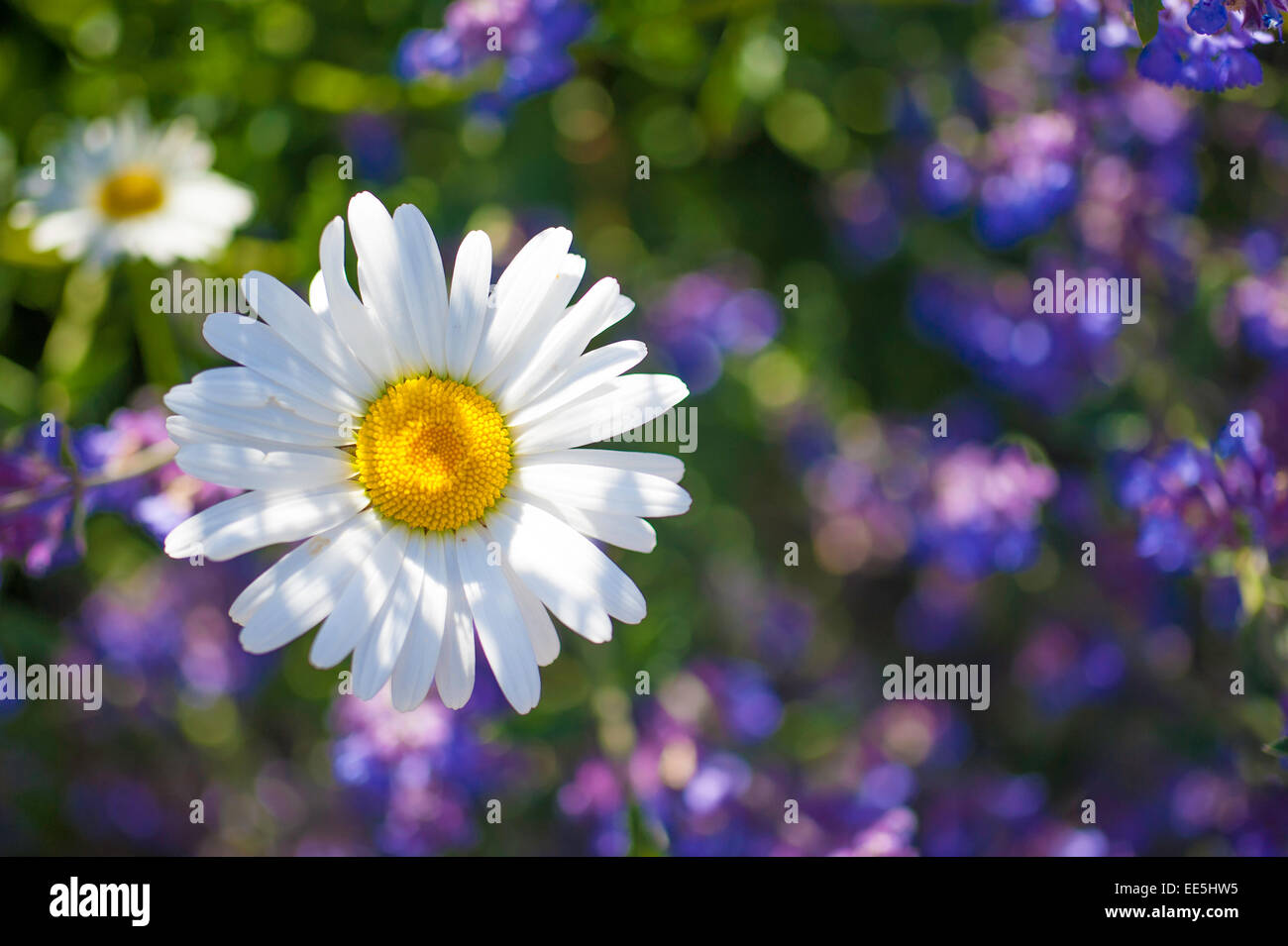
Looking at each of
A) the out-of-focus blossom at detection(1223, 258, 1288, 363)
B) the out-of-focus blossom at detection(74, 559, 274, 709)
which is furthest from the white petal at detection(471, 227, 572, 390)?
the out-of-focus blossom at detection(1223, 258, 1288, 363)

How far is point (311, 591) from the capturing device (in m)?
1.72

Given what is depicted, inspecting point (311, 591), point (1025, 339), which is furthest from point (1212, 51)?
point (311, 591)

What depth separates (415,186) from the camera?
108 inches

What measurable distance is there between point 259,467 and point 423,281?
44 cm

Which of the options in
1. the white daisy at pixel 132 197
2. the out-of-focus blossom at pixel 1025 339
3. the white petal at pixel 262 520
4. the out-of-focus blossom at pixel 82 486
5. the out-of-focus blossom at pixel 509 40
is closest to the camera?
the white petal at pixel 262 520

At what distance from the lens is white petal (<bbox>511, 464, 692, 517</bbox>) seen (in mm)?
1717

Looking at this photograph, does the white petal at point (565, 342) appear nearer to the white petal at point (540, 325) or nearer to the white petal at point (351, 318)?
the white petal at point (540, 325)

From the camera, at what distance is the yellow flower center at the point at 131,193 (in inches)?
101

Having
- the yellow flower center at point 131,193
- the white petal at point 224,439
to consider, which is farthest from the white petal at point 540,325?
the yellow flower center at point 131,193

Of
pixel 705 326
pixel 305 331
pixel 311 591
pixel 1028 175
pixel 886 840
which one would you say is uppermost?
pixel 1028 175

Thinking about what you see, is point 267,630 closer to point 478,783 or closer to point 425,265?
point 425,265

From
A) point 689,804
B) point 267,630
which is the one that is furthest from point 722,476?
point 267,630

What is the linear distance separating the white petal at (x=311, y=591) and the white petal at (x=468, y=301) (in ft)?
1.12

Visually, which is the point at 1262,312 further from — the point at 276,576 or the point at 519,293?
the point at 276,576
